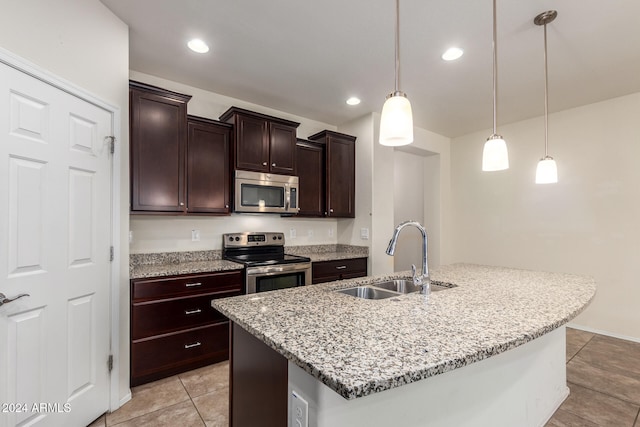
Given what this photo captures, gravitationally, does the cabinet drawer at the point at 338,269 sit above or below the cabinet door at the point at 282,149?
below

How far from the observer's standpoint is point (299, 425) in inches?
37.2

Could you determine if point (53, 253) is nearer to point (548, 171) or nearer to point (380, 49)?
point (380, 49)

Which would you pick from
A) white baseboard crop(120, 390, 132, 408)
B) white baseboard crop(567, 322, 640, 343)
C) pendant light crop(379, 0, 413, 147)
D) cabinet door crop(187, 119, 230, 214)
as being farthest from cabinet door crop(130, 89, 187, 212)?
white baseboard crop(567, 322, 640, 343)

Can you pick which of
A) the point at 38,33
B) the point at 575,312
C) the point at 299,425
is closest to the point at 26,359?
the point at 299,425

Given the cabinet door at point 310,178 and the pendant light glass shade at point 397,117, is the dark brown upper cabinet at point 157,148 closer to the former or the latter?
the cabinet door at point 310,178

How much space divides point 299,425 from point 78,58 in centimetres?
228

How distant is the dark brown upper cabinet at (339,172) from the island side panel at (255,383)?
8.35 feet

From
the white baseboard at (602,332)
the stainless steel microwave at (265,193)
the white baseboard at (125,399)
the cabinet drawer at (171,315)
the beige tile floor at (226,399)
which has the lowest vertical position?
the white baseboard at (602,332)

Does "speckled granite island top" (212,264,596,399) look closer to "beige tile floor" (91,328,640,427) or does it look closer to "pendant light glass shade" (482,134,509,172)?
"pendant light glass shade" (482,134,509,172)

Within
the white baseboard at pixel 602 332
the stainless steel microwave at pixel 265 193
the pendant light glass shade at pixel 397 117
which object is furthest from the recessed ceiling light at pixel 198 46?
the white baseboard at pixel 602 332

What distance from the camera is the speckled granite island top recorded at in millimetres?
785

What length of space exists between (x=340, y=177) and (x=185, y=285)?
2.27m

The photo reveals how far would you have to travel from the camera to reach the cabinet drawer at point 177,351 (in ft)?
7.41

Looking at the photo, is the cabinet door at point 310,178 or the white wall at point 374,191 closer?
the cabinet door at point 310,178
